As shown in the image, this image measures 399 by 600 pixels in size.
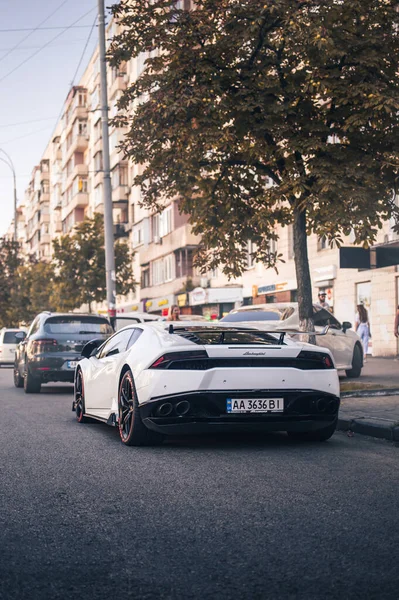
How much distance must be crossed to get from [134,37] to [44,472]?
9.32m

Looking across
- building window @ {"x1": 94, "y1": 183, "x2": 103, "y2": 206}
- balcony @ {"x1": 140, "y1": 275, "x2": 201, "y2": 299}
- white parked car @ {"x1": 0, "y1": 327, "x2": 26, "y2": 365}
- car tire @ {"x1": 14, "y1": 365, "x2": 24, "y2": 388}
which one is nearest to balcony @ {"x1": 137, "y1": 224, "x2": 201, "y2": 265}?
balcony @ {"x1": 140, "y1": 275, "x2": 201, "y2": 299}

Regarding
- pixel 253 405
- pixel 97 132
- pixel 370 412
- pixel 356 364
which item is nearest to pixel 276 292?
pixel 356 364

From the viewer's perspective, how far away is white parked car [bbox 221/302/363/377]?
1778cm

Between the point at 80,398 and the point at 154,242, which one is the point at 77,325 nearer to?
the point at 80,398

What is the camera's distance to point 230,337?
8820 millimetres

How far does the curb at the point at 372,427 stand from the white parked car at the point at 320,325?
7226 mm

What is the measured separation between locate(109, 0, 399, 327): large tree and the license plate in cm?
542

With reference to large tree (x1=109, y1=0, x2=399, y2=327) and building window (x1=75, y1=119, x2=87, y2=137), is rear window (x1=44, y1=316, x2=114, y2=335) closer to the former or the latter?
large tree (x1=109, y1=0, x2=399, y2=327)

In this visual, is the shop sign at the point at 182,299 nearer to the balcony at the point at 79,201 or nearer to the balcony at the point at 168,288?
the balcony at the point at 168,288

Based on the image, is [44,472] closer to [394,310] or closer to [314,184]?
[314,184]

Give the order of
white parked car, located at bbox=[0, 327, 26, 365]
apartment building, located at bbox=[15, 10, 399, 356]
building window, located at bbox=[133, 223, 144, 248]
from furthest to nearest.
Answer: building window, located at bbox=[133, 223, 144, 248], white parked car, located at bbox=[0, 327, 26, 365], apartment building, located at bbox=[15, 10, 399, 356]

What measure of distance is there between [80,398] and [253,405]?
3568mm

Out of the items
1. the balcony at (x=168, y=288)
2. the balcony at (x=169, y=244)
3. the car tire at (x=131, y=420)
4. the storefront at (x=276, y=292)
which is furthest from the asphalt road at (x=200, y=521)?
the balcony at (x=168, y=288)

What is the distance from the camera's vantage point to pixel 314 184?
44.8 feet
